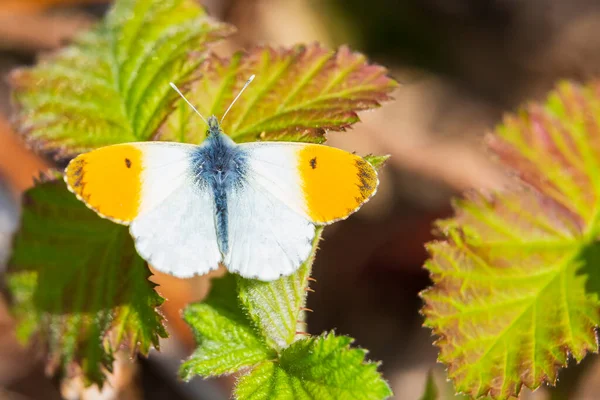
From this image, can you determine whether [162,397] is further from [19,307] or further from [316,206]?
[316,206]

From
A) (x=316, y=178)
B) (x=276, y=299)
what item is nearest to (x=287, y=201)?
(x=316, y=178)

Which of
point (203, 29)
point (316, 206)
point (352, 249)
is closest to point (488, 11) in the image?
point (352, 249)

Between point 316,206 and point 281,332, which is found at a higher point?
point 316,206

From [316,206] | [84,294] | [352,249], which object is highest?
[316,206]

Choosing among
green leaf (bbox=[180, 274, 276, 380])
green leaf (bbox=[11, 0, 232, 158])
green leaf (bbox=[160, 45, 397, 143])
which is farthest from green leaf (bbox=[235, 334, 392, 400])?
green leaf (bbox=[11, 0, 232, 158])

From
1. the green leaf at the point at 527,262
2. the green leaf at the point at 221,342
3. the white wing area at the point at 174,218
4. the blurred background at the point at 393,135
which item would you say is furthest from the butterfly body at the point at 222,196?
the blurred background at the point at 393,135

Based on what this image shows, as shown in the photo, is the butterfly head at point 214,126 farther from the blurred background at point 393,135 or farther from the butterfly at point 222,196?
the blurred background at point 393,135
